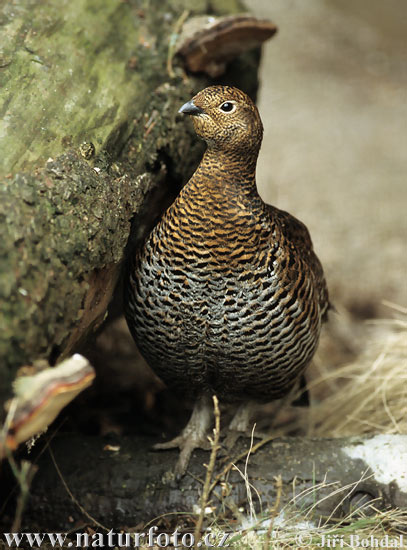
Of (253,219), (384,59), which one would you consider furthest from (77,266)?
(384,59)

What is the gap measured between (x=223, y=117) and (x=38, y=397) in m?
1.50

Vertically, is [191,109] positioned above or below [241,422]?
above

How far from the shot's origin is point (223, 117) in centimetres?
285

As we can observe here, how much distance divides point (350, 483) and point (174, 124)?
2.18 metres

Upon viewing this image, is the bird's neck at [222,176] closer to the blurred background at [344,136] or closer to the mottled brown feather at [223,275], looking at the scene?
the mottled brown feather at [223,275]

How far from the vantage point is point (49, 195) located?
2.55 m

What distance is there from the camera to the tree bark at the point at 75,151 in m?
A: 2.36

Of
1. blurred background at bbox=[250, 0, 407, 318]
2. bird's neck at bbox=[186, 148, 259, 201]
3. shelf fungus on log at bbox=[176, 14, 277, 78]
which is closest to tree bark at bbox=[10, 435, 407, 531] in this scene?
bird's neck at bbox=[186, 148, 259, 201]

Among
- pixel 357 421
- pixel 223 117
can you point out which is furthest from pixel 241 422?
pixel 223 117

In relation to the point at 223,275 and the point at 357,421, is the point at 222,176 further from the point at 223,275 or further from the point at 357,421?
the point at 357,421

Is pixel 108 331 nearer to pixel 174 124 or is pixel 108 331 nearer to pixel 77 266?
pixel 174 124

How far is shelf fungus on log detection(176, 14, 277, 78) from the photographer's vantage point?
3.66 meters

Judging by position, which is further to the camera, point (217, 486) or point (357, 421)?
point (357, 421)

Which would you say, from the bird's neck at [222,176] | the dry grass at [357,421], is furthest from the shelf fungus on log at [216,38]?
the dry grass at [357,421]
